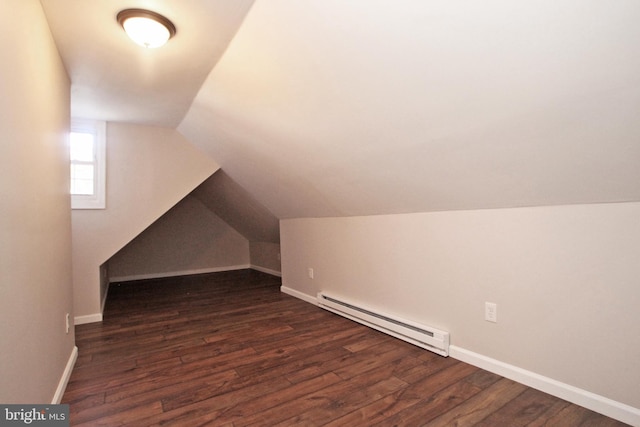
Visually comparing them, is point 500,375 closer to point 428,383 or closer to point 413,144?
point 428,383

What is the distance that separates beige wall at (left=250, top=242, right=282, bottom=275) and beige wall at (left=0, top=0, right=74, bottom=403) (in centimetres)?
393

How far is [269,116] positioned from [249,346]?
1808mm

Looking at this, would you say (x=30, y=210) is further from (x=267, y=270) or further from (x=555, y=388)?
(x=267, y=270)

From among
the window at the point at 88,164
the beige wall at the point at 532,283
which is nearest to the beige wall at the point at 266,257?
the window at the point at 88,164

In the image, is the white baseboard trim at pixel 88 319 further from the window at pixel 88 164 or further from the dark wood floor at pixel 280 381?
the window at pixel 88 164

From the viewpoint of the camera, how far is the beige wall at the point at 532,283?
1615 millimetres

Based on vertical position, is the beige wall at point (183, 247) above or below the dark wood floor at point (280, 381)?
above

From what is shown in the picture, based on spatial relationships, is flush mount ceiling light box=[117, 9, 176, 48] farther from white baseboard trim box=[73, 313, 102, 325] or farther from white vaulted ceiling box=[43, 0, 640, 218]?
white baseboard trim box=[73, 313, 102, 325]

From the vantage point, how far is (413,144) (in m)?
1.98

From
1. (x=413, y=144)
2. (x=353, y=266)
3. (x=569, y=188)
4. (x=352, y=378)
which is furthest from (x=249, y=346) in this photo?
(x=569, y=188)

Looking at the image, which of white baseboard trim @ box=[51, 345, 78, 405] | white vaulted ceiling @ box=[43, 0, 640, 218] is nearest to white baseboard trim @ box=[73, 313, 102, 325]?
white baseboard trim @ box=[51, 345, 78, 405]

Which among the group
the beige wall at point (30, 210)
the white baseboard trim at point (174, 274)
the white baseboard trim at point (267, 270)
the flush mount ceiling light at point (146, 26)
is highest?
the flush mount ceiling light at point (146, 26)

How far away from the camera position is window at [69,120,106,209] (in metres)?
3.36

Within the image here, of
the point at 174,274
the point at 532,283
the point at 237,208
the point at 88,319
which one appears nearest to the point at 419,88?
the point at 532,283
